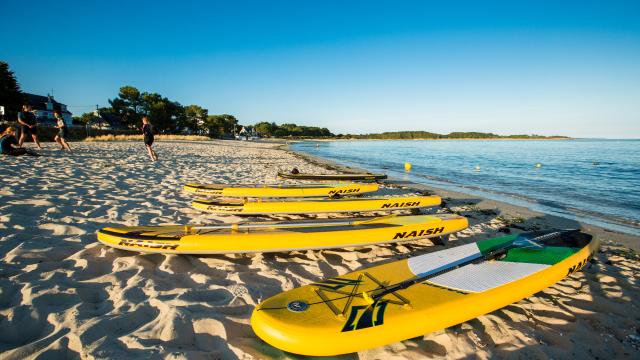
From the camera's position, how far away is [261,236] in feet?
12.1

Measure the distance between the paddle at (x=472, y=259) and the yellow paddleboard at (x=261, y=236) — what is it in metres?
0.98

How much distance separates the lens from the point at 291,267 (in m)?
3.69

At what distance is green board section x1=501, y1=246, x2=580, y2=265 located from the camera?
3.39m

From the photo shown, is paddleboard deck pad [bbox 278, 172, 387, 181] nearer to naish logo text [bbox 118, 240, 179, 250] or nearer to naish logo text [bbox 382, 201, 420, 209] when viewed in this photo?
naish logo text [bbox 382, 201, 420, 209]

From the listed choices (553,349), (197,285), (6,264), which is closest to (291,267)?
(197,285)

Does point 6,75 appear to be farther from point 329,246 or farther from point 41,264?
point 329,246

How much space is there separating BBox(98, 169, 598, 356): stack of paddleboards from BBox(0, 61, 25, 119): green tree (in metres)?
44.6

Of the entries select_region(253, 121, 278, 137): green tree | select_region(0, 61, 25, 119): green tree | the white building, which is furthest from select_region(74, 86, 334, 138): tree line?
select_region(253, 121, 278, 137): green tree

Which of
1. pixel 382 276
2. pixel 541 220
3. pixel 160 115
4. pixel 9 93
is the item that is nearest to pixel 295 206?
pixel 382 276

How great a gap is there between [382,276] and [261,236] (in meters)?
1.67

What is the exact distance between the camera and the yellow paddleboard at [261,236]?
358cm

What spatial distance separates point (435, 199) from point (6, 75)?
48847mm

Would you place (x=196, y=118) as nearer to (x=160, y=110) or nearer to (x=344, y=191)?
(x=160, y=110)

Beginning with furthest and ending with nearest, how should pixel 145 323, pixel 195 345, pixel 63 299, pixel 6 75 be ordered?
pixel 6 75
pixel 63 299
pixel 145 323
pixel 195 345
